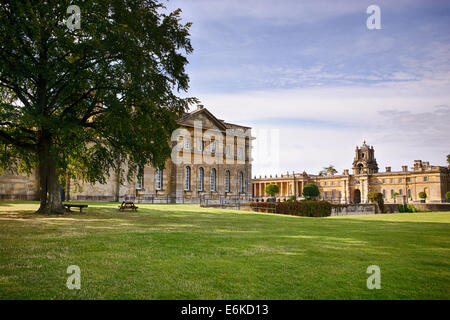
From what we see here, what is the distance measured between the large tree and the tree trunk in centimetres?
5

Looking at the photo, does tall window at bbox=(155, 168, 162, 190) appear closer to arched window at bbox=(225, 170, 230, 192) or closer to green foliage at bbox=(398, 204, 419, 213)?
arched window at bbox=(225, 170, 230, 192)

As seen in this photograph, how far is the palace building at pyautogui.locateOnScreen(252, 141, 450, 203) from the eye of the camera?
258ft

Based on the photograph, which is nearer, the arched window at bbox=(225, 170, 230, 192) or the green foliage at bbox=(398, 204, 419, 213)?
the green foliage at bbox=(398, 204, 419, 213)

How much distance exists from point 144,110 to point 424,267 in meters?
14.0

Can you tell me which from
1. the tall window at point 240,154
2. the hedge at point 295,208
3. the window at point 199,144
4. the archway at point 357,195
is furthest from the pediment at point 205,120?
the archway at point 357,195

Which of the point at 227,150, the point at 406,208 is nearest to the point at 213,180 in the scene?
the point at 227,150

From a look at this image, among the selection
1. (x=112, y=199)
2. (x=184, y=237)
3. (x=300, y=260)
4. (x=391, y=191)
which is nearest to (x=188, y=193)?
(x=112, y=199)

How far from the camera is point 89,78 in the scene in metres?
15.1

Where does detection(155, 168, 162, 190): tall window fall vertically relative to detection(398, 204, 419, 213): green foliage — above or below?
above

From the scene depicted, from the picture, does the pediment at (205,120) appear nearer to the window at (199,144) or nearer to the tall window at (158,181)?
the window at (199,144)

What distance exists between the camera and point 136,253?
6.66 metres

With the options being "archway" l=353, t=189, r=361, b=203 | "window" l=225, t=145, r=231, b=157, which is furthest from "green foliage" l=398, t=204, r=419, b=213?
"archway" l=353, t=189, r=361, b=203

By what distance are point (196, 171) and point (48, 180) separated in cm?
2737

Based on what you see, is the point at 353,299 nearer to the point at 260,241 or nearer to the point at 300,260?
the point at 300,260
